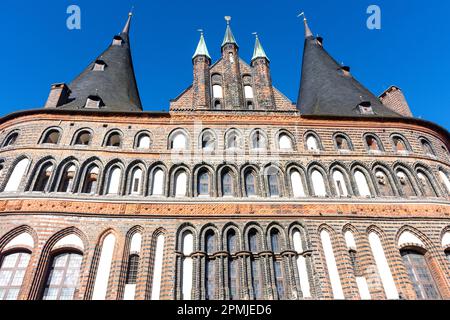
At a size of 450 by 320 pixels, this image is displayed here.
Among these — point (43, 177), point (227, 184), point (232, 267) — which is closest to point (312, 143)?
point (227, 184)

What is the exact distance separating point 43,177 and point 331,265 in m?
9.88

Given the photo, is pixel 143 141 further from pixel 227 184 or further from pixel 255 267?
pixel 255 267

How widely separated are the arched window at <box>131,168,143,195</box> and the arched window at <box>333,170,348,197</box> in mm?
6851

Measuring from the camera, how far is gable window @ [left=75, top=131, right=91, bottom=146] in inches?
485

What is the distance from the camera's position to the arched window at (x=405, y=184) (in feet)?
39.1

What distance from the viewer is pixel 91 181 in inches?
449

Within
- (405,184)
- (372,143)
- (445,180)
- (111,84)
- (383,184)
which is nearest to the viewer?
(383,184)

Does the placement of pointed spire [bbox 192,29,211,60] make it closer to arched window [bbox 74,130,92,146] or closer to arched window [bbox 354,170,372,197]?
arched window [bbox 74,130,92,146]

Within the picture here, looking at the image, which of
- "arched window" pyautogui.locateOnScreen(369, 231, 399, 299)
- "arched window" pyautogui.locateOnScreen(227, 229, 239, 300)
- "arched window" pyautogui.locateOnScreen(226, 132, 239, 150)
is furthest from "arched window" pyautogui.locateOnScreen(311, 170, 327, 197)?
"arched window" pyautogui.locateOnScreen(227, 229, 239, 300)

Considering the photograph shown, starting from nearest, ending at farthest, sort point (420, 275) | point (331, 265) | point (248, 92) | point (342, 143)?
point (331, 265), point (420, 275), point (342, 143), point (248, 92)

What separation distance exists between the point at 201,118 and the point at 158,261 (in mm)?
5752

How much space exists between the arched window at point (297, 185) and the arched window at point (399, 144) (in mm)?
4438

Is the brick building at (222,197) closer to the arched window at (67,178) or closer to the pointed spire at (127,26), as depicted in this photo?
the arched window at (67,178)

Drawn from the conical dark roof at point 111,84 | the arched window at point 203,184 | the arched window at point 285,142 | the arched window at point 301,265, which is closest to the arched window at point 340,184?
the arched window at point 285,142
